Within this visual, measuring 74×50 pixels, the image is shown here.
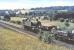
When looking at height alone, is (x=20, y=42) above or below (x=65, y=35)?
below

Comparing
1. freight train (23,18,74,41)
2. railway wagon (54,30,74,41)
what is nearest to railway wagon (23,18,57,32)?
freight train (23,18,74,41)

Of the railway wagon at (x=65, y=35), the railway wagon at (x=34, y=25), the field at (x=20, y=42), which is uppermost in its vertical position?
the railway wagon at (x=34, y=25)

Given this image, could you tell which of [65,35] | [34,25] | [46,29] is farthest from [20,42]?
[65,35]

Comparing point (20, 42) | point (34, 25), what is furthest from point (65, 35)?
point (20, 42)

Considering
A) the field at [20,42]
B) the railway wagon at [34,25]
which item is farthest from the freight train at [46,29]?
the field at [20,42]

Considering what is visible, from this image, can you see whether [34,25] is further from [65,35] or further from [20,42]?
[65,35]

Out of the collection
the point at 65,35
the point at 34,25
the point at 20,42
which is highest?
the point at 34,25

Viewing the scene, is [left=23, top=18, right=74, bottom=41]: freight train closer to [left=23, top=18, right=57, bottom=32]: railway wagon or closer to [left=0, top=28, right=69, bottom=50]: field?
[left=23, top=18, right=57, bottom=32]: railway wagon

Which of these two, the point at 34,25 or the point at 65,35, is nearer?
the point at 65,35

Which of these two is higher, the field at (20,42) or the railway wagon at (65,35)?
Answer: the railway wagon at (65,35)

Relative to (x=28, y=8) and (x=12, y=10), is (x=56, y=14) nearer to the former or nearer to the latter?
(x=28, y=8)

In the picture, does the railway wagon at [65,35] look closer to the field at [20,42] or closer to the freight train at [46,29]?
the freight train at [46,29]
